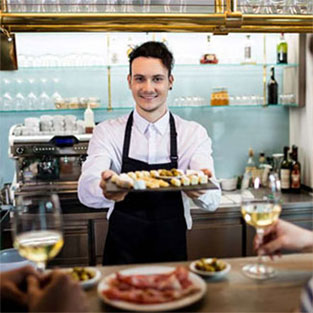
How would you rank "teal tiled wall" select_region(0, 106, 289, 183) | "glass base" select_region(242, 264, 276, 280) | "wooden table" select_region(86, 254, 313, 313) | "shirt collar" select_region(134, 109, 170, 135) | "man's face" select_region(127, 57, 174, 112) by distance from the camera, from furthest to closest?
"teal tiled wall" select_region(0, 106, 289, 183)
"shirt collar" select_region(134, 109, 170, 135)
"man's face" select_region(127, 57, 174, 112)
"glass base" select_region(242, 264, 276, 280)
"wooden table" select_region(86, 254, 313, 313)

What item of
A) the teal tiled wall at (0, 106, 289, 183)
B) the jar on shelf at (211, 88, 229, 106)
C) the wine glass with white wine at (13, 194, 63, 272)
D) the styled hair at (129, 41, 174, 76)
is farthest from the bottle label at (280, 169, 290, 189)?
the wine glass with white wine at (13, 194, 63, 272)

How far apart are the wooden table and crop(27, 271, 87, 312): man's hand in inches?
4.0

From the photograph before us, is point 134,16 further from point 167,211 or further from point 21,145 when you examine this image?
point 21,145

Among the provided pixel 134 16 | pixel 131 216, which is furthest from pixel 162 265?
pixel 134 16

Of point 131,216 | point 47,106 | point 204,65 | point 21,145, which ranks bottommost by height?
point 131,216

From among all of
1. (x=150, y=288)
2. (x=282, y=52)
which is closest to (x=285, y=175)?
(x=282, y=52)

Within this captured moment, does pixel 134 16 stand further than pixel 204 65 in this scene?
No

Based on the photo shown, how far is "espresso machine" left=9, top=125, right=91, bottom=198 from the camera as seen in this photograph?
3.15 m

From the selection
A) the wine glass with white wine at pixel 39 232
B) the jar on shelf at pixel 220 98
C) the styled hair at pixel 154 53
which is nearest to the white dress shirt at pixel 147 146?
the styled hair at pixel 154 53

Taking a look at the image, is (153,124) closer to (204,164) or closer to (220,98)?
(204,164)

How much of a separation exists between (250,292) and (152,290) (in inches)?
8.5

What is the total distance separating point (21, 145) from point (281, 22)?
1.86 m

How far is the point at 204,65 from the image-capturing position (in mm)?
3680

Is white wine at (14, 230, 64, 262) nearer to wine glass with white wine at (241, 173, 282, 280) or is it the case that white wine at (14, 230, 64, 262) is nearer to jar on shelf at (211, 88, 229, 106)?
wine glass with white wine at (241, 173, 282, 280)
